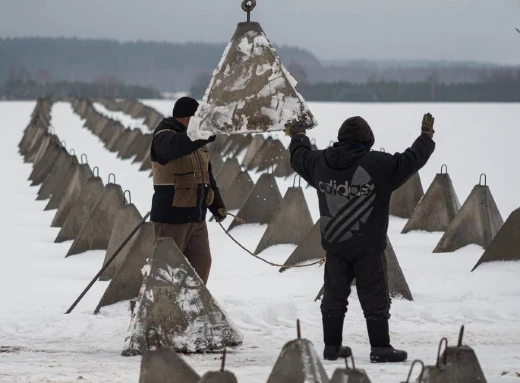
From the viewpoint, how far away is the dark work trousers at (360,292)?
6.89 m

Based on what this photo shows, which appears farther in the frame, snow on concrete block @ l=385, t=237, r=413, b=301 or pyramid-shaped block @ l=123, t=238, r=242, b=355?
snow on concrete block @ l=385, t=237, r=413, b=301

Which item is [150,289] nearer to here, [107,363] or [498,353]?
[107,363]

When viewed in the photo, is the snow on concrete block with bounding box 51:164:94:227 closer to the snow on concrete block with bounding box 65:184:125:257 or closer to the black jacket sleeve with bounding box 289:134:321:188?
the snow on concrete block with bounding box 65:184:125:257

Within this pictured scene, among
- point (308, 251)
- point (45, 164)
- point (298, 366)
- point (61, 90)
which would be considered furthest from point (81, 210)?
point (61, 90)

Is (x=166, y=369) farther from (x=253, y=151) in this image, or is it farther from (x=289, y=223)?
(x=253, y=151)

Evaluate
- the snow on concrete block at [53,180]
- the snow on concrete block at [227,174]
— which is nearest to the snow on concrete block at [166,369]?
the snow on concrete block at [227,174]

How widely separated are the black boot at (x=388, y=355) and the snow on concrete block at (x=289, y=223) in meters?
5.56

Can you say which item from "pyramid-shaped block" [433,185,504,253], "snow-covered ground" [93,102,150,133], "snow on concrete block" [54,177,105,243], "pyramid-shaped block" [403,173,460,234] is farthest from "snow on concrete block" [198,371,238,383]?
"snow-covered ground" [93,102,150,133]

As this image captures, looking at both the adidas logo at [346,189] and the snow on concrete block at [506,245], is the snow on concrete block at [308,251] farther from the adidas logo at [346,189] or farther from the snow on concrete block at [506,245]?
the adidas logo at [346,189]

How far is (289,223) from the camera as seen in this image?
12.5m

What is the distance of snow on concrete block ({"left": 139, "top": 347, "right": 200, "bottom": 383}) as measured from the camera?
5.62 m

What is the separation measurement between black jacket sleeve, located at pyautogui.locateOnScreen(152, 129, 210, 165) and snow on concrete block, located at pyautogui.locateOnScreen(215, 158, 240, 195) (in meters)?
8.58

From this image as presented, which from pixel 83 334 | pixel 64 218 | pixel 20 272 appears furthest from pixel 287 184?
pixel 83 334

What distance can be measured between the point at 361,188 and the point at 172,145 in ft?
4.42
